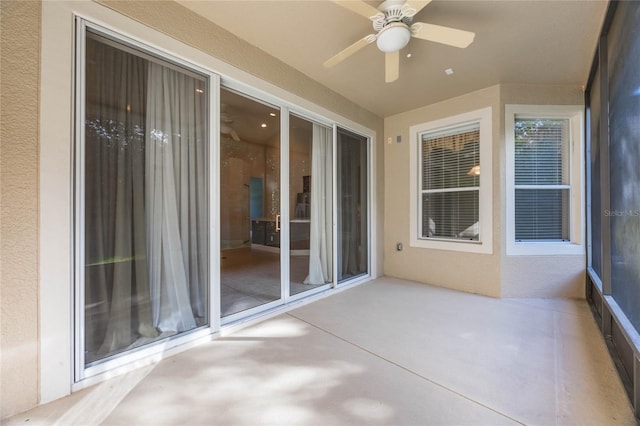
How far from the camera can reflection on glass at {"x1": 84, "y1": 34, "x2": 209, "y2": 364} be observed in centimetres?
190

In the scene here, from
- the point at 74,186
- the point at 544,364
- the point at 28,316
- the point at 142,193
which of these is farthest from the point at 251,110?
the point at 544,364

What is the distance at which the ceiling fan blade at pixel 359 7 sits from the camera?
1.81m

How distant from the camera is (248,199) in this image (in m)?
3.38

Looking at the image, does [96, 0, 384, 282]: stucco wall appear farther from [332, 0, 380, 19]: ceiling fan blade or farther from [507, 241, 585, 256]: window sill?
[507, 241, 585, 256]: window sill

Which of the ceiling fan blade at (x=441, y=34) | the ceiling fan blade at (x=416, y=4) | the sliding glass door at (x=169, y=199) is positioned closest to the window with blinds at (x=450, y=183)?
the sliding glass door at (x=169, y=199)

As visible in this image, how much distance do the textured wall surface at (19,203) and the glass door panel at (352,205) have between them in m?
3.13

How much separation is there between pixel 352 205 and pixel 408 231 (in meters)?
1.04

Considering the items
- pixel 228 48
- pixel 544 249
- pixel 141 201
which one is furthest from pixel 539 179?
pixel 141 201

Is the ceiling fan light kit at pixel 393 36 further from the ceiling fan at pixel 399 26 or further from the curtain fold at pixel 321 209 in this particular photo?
the curtain fold at pixel 321 209

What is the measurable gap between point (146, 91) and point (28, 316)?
5.55 ft

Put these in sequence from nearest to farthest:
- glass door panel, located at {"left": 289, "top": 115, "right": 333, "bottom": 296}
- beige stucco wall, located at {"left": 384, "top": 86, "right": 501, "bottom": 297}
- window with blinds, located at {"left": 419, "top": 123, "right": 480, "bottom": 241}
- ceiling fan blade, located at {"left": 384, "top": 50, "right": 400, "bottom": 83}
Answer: ceiling fan blade, located at {"left": 384, "top": 50, "right": 400, "bottom": 83} → glass door panel, located at {"left": 289, "top": 115, "right": 333, "bottom": 296} → beige stucco wall, located at {"left": 384, "top": 86, "right": 501, "bottom": 297} → window with blinds, located at {"left": 419, "top": 123, "right": 480, "bottom": 241}

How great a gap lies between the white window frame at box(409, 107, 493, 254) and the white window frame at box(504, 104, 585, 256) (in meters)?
0.20

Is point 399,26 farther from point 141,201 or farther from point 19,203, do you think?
point 19,203

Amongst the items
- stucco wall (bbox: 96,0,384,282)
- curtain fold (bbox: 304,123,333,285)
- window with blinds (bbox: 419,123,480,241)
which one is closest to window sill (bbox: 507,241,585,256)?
window with blinds (bbox: 419,123,480,241)
